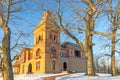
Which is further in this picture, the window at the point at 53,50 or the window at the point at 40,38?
the window at the point at 40,38

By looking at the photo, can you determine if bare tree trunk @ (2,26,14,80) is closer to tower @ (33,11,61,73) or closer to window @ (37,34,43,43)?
tower @ (33,11,61,73)

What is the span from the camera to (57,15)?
755 inches

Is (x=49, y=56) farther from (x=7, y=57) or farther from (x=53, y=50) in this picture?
(x=7, y=57)

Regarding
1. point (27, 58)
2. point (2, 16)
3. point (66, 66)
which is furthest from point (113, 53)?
point (27, 58)

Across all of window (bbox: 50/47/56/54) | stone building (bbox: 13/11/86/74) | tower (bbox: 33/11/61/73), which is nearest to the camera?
tower (bbox: 33/11/61/73)

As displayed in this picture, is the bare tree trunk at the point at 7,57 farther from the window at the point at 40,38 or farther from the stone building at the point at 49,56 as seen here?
the window at the point at 40,38

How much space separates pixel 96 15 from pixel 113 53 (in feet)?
23.5

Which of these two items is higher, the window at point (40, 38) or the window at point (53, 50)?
the window at point (40, 38)

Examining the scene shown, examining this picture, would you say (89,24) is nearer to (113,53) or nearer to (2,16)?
(113,53)

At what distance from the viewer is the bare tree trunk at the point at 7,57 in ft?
45.0

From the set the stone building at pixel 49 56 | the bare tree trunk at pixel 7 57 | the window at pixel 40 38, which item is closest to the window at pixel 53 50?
the stone building at pixel 49 56

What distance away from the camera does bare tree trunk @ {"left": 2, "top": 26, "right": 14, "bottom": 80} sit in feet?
45.0

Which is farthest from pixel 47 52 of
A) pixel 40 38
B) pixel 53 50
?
pixel 40 38

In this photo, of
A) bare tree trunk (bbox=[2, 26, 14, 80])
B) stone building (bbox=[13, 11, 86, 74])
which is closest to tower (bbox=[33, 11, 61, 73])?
stone building (bbox=[13, 11, 86, 74])
